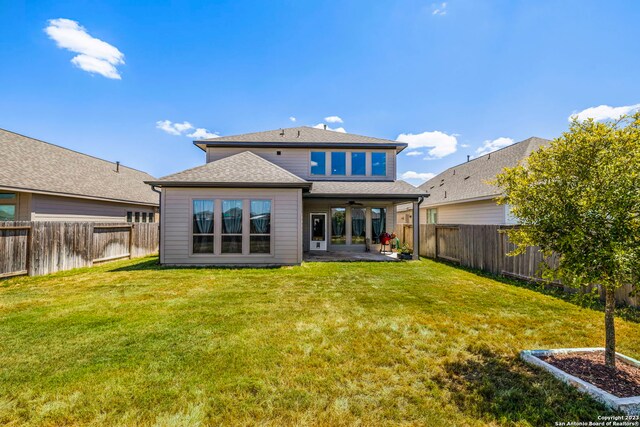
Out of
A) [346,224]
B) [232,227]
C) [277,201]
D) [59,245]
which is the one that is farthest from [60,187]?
[346,224]

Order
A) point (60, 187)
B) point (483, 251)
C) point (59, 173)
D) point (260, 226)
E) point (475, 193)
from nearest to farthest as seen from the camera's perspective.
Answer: point (483, 251), point (260, 226), point (60, 187), point (59, 173), point (475, 193)

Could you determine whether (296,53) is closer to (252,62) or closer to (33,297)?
(252,62)

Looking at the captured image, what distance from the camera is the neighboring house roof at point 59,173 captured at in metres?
10.7

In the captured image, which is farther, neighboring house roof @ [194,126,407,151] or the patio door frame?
the patio door frame

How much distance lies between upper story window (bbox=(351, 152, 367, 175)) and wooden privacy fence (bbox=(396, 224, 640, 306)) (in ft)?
15.3

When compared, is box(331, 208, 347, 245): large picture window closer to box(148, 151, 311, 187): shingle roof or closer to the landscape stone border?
box(148, 151, 311, 187): shingle roof

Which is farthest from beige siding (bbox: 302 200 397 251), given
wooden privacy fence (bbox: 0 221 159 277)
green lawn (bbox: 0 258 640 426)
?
wooden privacy fence (bbox: 0 221 159 277)

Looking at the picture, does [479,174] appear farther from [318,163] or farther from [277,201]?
[277,201]

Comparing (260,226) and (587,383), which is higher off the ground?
(260,226)

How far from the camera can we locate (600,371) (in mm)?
3023

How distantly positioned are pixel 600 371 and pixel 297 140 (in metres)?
13.8

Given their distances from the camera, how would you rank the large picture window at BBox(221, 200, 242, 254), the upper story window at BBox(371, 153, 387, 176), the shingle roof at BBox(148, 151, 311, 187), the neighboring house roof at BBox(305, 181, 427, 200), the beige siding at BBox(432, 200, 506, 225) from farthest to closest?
the upper story window at BBox(371, 153, 387, 176)
the beige siding at BBox(432, 200, 506, 225)
the neighboring house roof at BBox(305, 181, 427, 200)
the large picture window at BBox(221, 200, 242, 254)
the shingle roof at BBox(148, 151, 311, 187)

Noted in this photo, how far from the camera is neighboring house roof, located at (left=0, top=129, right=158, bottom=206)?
10688mm

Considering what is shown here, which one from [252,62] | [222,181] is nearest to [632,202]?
[222,181]
